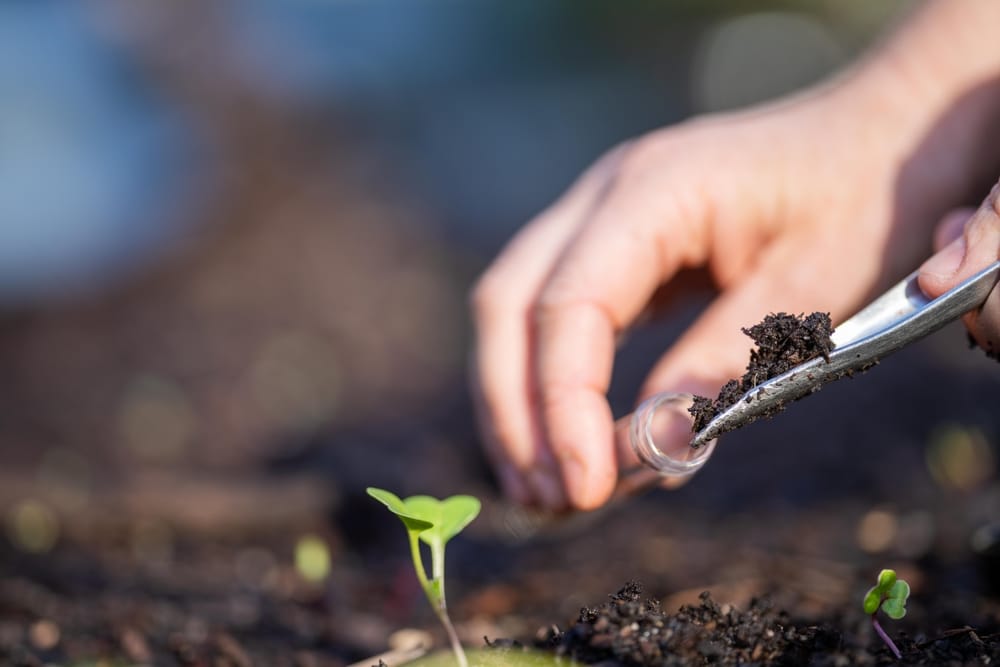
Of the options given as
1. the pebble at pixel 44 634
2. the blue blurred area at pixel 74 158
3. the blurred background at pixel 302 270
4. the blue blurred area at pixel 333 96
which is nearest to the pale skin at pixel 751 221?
the blurred background at pixel 302 270

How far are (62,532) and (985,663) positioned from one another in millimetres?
2680

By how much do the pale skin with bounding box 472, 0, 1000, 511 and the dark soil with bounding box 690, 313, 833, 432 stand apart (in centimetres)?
48

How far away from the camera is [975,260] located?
131cm

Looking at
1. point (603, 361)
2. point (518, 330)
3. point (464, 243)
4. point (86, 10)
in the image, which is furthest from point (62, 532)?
point (86, 10)

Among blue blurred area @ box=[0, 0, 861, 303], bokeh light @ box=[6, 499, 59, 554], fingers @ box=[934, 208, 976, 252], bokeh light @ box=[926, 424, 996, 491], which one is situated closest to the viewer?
fingers @ box=[934, 208, 976, 252]

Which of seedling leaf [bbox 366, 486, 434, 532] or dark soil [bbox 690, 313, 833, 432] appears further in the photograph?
dark soil [bbox 690, 313, 833, 432]

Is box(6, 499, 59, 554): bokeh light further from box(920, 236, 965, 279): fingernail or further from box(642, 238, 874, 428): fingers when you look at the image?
box(920, 236, 965, 279): fingernail

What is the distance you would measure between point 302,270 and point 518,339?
4.07m

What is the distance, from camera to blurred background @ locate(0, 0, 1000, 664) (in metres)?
2.92

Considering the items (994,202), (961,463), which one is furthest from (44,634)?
(961,463)

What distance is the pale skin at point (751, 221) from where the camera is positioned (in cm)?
187

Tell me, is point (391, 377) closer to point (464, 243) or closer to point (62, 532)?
point (464, 243)

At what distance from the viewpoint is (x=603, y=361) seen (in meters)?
1.81

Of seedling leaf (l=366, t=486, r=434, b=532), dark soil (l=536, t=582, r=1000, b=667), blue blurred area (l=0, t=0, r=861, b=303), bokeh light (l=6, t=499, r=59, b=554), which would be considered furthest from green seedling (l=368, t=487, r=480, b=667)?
blue blurred area (l=0, t=0, r=861, b=303)
